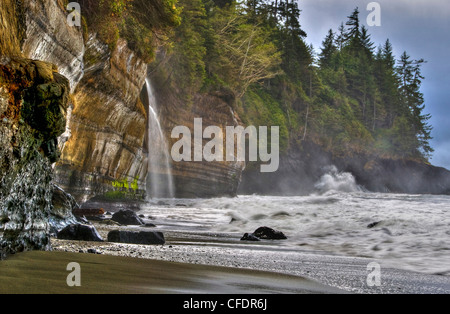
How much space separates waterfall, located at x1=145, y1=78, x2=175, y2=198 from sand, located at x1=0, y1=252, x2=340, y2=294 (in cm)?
1817

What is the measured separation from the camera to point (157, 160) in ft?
77.0

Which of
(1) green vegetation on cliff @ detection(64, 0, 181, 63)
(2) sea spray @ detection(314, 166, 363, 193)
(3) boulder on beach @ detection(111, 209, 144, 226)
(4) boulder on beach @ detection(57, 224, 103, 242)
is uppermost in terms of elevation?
(1) green vegetation on cliff @ detection(64, 0, 181, 63)

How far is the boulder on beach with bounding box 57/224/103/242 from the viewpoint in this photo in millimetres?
5324

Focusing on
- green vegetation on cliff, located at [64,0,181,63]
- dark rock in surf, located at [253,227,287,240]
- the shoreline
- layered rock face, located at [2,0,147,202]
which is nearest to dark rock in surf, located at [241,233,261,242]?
dark rock in surf, located at [253,227,287,240]

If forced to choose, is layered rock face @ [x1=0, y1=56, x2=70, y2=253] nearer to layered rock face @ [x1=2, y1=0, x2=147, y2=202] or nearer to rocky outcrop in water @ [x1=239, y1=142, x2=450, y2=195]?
layered rock face @ [x1=2, y1=0, x2=147, y2=202]

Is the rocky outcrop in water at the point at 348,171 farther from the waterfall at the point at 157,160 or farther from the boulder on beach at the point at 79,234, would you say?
the boulder on beach at the point at 79,234

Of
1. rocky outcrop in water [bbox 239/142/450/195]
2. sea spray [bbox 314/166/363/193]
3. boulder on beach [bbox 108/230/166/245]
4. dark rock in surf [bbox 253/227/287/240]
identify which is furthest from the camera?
sea spray [bbox 314/166/363/193]

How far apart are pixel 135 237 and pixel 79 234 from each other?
0.77 meters

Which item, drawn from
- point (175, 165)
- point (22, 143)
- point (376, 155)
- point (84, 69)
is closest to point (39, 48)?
point (84, 69)

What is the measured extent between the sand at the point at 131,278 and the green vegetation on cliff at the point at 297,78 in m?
18.1

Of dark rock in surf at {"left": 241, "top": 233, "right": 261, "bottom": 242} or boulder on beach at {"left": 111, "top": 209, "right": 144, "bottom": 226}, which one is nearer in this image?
dark rock in surf at {"left": 241, "top": 233, "right": 261, "bottom": 242}

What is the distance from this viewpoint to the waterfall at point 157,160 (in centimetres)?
2180

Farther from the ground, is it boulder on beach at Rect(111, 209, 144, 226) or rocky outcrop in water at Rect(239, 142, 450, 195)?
rocky outcrop in water at Rect(239, 142, 450, 195)

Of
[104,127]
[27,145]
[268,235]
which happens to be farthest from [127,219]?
[27,145]
